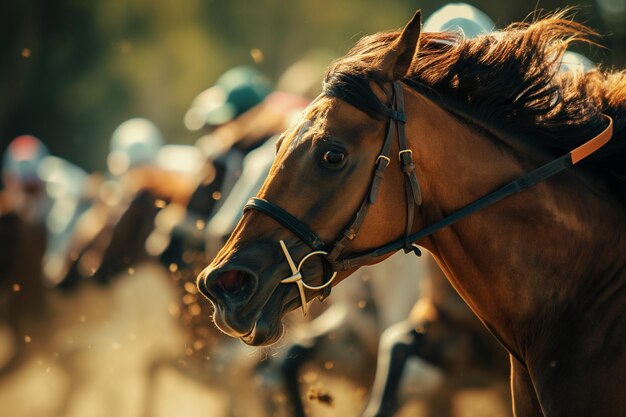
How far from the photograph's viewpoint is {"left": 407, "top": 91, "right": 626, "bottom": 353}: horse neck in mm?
2943

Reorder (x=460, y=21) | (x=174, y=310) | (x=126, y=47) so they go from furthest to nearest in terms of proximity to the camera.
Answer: (x=126, y=47), (x=174, y=310), (x=460, y=21)

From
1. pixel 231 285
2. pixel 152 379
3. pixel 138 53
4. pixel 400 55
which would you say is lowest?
pixel 138 53

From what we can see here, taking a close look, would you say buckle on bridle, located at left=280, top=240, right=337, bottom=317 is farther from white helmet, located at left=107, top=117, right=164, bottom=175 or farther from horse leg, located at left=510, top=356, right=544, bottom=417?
white helmet, located at left=107, top=117, right=164, bottom=175

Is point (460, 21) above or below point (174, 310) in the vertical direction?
above

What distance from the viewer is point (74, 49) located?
80.2 feet

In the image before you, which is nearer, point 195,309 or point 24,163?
point 195,309

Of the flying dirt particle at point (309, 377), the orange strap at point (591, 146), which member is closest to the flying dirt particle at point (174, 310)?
the flying dirt particle at point (309, 377)

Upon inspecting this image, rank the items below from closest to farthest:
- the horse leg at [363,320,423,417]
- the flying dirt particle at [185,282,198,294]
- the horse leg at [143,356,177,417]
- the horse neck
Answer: the horse neck < the horse leg at [363,320,423,417] < the flying dirt particle at [185,282,198,294] < the horse leg at [143,356,177,417]

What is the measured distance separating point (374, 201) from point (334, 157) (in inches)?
7.2

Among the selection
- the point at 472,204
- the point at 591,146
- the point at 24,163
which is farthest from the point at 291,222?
the point at 24,163

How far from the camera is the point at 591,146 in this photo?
9.76 feet

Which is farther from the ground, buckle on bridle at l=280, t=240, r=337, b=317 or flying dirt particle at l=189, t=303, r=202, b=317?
buckle on bridle at l=280, t=240, r=337, b=317

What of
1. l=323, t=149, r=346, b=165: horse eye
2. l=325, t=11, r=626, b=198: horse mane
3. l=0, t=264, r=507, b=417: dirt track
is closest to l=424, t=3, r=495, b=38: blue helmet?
l=325, t=11, r=626, b=198: horse mane

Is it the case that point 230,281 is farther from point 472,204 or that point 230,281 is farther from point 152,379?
point 152,379
